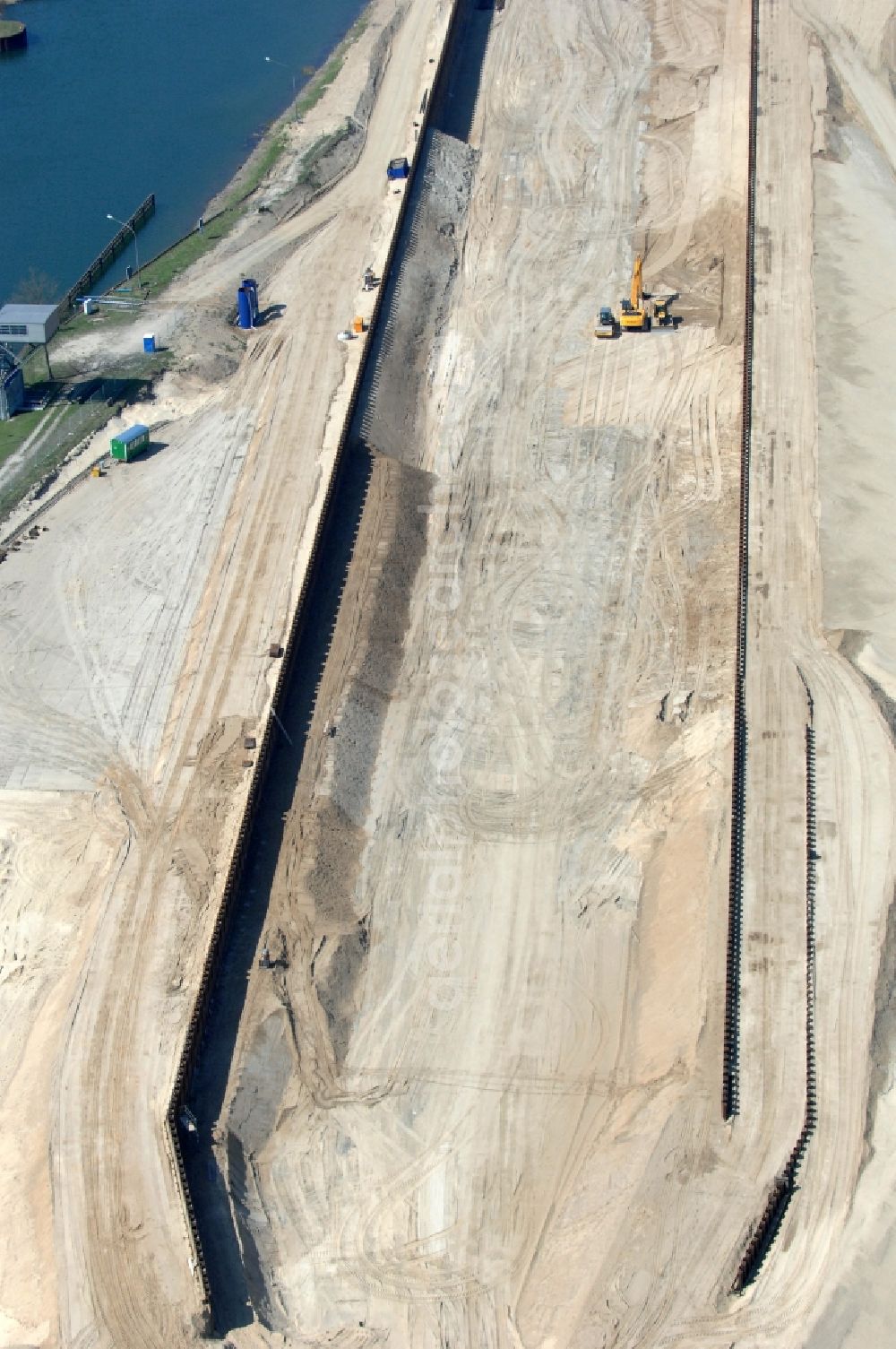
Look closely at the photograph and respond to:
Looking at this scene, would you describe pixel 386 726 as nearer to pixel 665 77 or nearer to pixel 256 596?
pixel 256 596

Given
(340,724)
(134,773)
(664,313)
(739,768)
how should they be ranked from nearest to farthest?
(739,768) → (134,773) → (340,724) → (664,313)

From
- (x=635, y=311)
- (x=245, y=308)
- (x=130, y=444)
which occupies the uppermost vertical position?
(x=245, y=308)

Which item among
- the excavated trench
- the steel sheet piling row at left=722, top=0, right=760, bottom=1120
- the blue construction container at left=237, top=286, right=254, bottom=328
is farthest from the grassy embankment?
the steel sheet piling row at left=722, top=0, right=760, bottom=1120

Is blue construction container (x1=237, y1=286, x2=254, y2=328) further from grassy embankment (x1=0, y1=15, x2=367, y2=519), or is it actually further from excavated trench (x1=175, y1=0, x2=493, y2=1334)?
excavated trench (x1=175, y1=0, x2=493, y2=1334)

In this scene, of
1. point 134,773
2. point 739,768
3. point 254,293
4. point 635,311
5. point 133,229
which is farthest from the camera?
point 133,229

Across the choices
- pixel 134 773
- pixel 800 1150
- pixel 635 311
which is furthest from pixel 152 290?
pixel 800 1150

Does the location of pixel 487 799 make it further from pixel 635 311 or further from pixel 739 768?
pixel 635 311
